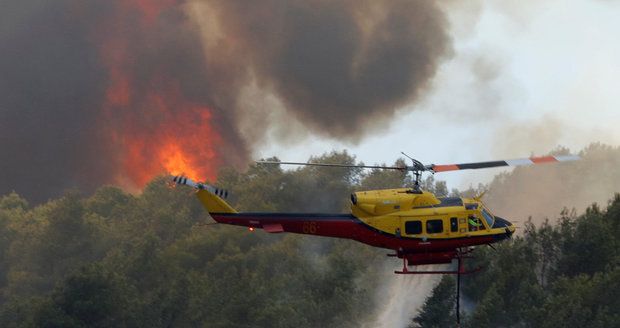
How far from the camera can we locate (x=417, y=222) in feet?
200

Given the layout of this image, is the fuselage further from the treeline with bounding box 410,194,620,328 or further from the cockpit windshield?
the treeline with bounding box 410,194,620,328

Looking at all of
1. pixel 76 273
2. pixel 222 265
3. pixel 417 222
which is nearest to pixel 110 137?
pixel 222 265

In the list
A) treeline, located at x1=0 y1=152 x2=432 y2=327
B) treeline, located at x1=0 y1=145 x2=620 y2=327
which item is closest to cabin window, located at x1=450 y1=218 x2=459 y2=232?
treeline, located at x1=0 y1=145 x2=620 y2=327

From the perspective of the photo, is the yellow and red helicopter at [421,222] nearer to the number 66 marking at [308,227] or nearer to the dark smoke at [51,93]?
the number 66 marking at [308,227]

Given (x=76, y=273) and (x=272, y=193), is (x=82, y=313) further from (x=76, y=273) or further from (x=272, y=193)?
(x=272, y=193)

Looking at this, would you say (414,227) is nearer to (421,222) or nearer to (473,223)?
(421,222)

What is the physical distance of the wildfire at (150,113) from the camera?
14438 cm

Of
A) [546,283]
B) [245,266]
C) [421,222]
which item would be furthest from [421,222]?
[245,266]

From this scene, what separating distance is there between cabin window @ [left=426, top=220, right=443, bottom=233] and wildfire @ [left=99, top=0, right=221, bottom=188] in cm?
8466

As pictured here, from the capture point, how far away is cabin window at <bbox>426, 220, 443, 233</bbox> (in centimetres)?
6075

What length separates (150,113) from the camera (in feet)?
480

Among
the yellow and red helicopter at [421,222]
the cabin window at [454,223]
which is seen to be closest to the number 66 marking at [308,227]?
the yellow and red helicopter at [421,222]

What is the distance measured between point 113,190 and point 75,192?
9.49m

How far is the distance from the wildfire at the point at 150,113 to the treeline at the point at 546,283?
44.2 meters
